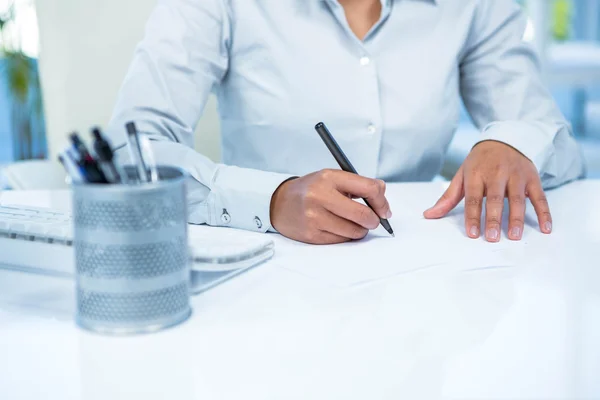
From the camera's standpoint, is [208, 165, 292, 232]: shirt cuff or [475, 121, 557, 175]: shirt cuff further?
[475, 121, 557, 175]: shirt cuff

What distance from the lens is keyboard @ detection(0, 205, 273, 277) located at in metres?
0.70

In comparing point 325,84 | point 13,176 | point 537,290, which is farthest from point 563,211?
point 13,176

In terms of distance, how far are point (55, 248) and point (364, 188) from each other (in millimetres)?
347

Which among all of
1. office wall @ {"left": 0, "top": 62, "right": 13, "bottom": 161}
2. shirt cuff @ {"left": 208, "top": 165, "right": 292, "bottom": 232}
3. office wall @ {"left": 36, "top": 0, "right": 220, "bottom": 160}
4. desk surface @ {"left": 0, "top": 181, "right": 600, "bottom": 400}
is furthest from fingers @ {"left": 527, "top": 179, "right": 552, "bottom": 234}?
office wall @ {"left": 0, "top": 62, "right": 13, "bottom": 161}

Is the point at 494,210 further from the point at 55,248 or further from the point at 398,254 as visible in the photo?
the point at 55,248

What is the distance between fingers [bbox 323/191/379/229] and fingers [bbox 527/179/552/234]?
24cm

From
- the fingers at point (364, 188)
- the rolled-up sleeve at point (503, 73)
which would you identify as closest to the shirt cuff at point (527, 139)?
the rolled-up sleeve at point (503, 73)

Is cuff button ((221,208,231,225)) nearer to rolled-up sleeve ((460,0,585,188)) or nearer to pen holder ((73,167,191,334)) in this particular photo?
pen holder ((73,167,191,334))

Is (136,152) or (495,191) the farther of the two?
(495,191)

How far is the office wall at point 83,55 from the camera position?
1382 millimetres

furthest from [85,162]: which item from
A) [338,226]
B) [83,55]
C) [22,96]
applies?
[22,96]

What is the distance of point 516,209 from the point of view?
3.10 feet

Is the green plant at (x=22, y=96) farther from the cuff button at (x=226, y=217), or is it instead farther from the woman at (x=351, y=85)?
the cuff button at (x=226, y=217)

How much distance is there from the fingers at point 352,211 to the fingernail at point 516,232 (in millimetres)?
182
